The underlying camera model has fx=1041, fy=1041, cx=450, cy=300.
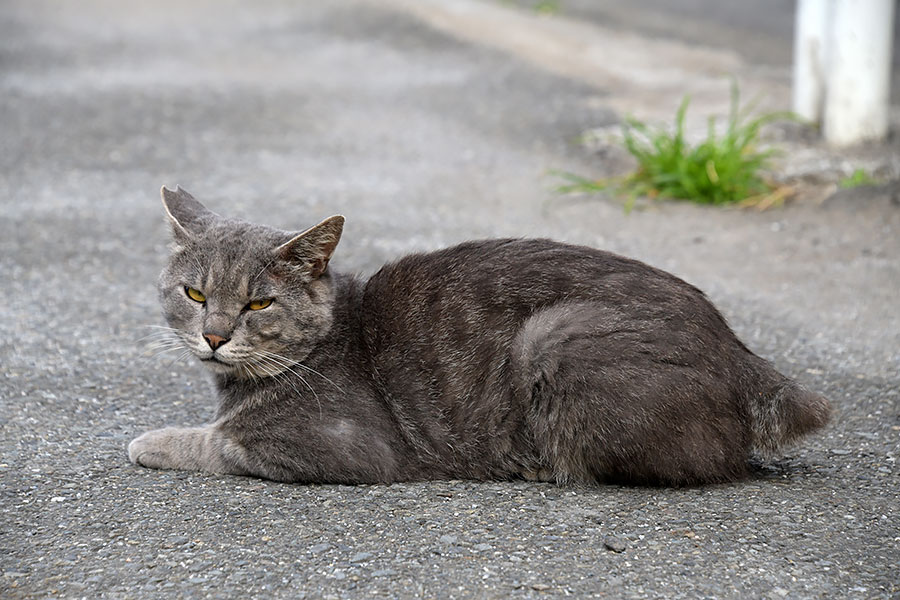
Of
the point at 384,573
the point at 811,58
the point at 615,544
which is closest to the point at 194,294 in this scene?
the point at 384,573

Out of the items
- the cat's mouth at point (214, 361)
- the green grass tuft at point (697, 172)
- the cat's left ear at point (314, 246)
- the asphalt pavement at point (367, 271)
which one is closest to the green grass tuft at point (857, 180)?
the asphalt pavement at point (367, 271)

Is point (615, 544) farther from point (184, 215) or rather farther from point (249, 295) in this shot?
point (184, 215)

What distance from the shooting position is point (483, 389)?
373 centimetres

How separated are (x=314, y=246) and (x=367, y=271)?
6.96 ft

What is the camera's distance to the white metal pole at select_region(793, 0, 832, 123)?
7551 millimetres

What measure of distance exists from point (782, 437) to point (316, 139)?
19.1ft

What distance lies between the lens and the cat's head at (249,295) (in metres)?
3.74

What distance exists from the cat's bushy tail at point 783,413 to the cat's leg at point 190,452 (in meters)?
1.82

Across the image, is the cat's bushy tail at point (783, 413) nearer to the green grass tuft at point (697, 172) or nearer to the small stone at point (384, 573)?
the small stone at point (384, 573)

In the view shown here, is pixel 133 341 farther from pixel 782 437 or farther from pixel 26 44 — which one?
A: pixel 26 44

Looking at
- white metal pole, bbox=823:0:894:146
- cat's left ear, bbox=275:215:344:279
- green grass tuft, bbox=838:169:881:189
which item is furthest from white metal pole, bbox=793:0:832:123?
cat's left ear, bbox=275:215:344:279

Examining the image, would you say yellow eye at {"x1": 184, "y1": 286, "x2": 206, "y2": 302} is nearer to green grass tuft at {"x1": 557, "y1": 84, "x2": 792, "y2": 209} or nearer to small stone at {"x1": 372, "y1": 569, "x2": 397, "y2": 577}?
small stone at {"x1": 372, "y1": 569, "x2": 397, "y2": 577}

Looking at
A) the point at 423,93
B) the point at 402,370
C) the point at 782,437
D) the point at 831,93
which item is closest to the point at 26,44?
the point at 423,93

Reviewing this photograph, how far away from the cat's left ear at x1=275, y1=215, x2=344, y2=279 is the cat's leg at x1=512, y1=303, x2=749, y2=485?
795mm
